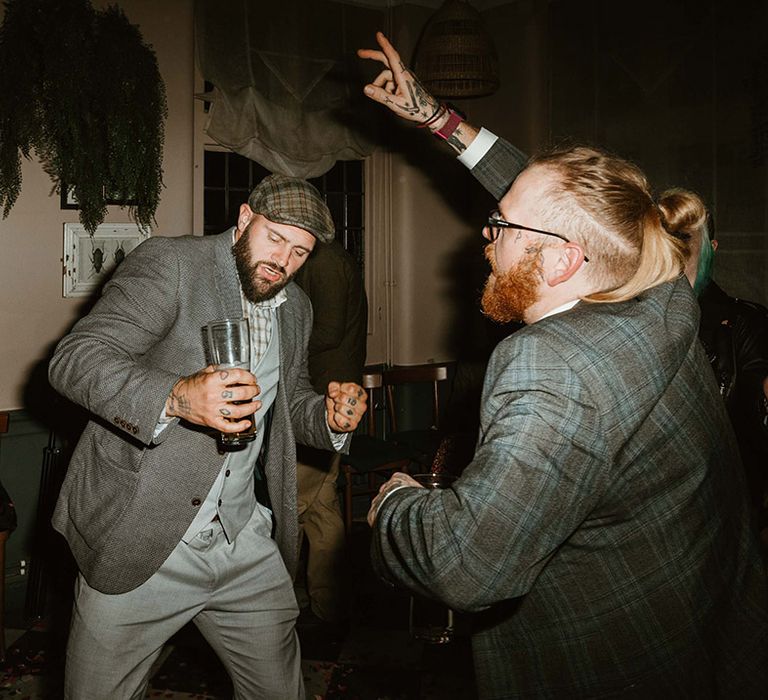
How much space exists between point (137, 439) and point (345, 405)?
57 cm

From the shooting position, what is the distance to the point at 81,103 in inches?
156

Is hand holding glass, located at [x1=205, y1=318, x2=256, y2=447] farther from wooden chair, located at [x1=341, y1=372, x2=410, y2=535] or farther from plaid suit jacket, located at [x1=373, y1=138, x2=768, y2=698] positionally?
wooden chair, located at [x1=341, y1=372, x2=410, y2=535]

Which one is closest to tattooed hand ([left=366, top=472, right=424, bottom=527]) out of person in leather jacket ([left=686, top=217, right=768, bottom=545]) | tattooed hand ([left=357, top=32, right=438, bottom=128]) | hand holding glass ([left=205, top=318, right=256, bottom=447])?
hand holding glass ([left=205, top=318, right=256, bottom=447])

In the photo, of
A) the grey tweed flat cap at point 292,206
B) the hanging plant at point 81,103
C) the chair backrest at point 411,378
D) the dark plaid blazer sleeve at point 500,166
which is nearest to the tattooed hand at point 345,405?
the grey tweed flat cap at point 292,206

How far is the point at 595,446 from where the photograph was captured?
3.94 ft

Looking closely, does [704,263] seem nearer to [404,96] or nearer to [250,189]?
[404,96]

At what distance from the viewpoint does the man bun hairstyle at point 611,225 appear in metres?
1.40

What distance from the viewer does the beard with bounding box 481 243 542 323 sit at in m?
1.45

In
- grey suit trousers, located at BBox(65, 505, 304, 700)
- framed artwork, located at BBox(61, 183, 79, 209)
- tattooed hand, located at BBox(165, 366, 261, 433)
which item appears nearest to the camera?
tattooed hand, located at BBox(165, 366, 261, 433)

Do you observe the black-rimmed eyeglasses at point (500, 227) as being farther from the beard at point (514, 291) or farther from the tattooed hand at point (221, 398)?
the tattooed hand at point (221, 398)

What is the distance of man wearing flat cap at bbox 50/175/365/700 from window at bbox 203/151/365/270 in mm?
2998

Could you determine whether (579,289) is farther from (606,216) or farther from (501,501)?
(501,501)

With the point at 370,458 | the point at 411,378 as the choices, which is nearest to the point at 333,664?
the point at 370,458

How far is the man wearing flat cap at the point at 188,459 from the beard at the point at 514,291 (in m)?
0.56
